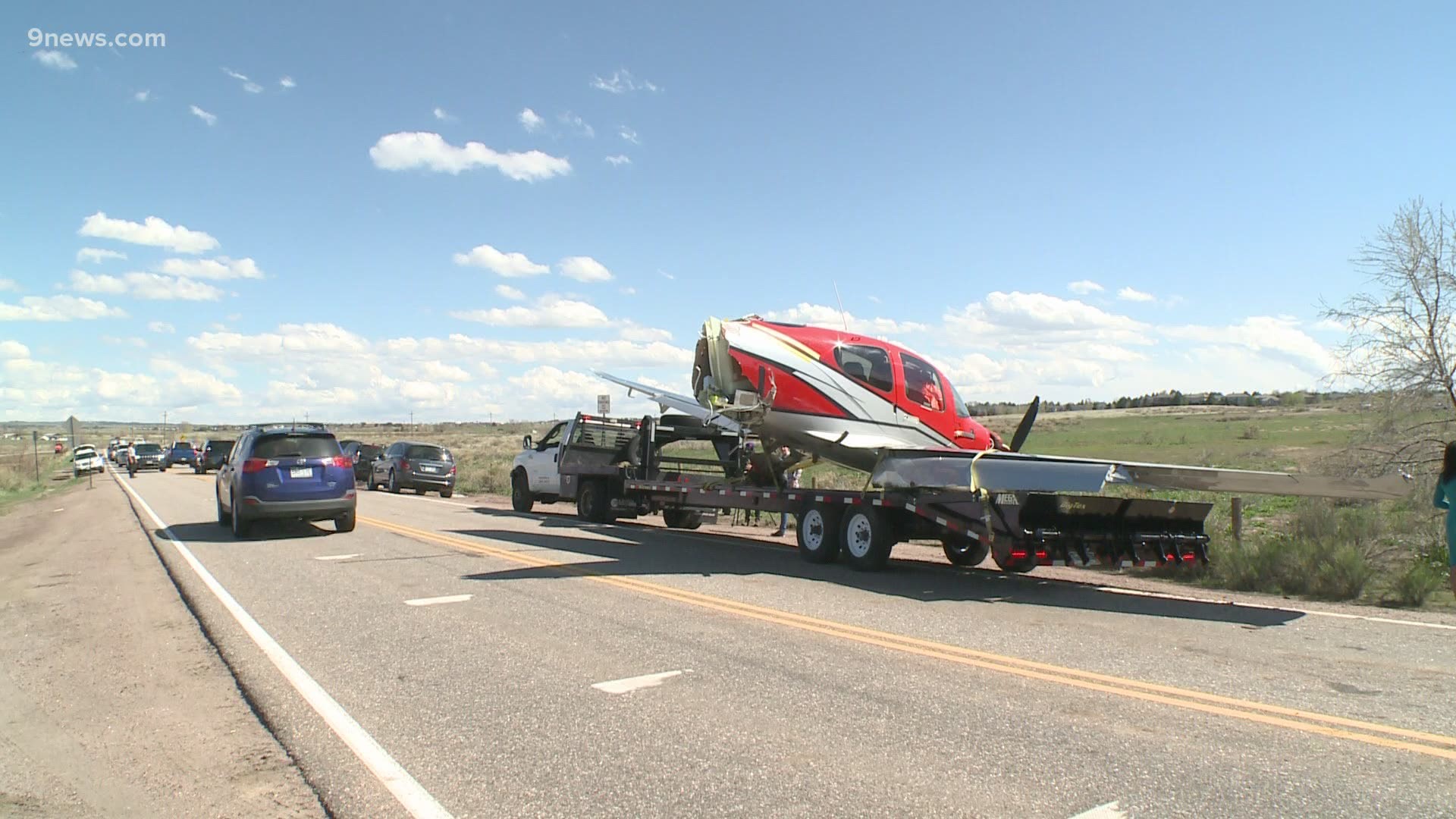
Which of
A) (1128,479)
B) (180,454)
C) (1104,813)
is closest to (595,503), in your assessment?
(1128,479)

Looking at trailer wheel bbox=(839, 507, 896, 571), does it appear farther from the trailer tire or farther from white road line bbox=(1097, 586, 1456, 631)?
the trailer tire

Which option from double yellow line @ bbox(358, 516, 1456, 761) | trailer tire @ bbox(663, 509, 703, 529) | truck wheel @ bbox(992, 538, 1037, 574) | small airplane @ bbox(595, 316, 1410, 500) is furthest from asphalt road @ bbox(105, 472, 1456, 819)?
trailer tire @ bbox(663, 509, 703, 529)

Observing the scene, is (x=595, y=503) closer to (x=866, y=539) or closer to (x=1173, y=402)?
(x=866, y=539)

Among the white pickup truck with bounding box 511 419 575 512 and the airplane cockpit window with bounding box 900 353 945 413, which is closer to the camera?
the airplane cockpit window with bounding box 900 353 945 413

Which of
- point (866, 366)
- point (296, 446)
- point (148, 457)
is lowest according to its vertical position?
point (148, 457)

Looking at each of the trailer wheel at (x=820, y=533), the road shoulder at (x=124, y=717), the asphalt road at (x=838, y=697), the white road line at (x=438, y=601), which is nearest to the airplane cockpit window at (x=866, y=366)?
the trailer wheel at (x=820, y=533)

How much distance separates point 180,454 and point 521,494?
4490cm

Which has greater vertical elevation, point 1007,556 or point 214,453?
point 214,453

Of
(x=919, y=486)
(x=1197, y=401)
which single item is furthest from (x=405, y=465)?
(x=1197, y=401)

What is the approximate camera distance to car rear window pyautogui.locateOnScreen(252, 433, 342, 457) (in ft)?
51.7

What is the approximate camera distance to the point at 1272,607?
9.82 metres

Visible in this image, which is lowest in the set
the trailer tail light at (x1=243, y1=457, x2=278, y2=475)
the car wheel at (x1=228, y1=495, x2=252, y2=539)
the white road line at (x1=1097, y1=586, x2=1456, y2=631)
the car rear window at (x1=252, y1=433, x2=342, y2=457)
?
the white road line at (x1=1097, y1=586, x2=1456, y2=631)

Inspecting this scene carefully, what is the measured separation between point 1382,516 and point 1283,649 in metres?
7.05

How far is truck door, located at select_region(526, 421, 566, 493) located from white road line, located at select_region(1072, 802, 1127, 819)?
17709mm
